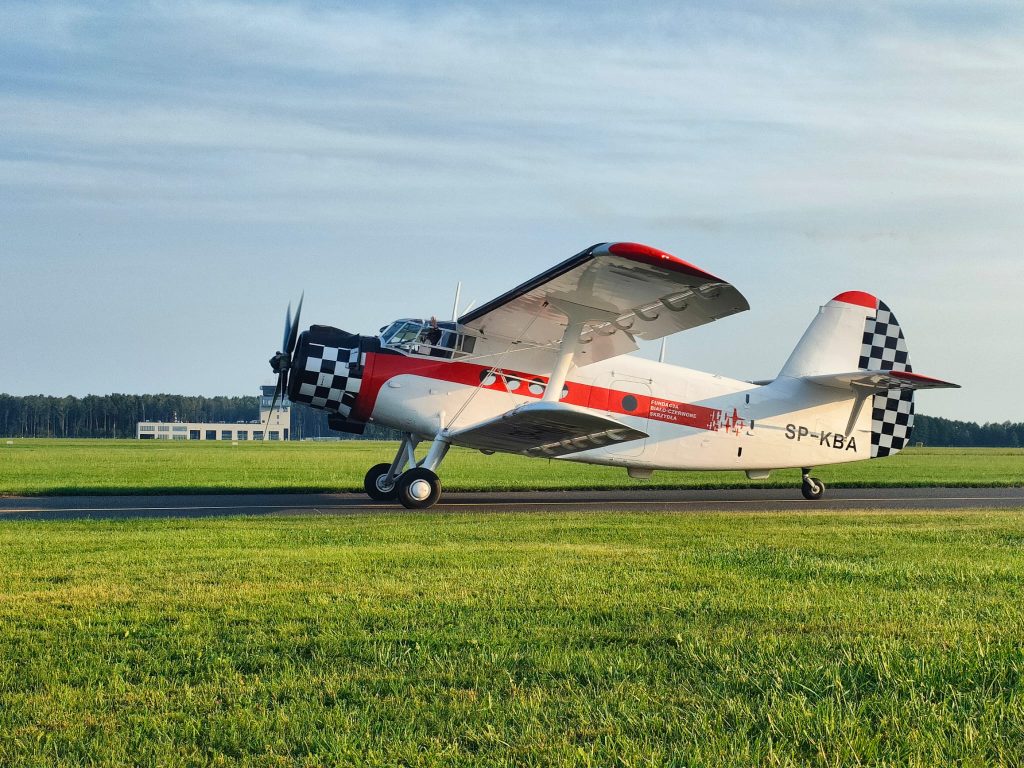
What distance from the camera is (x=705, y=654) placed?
4383 mm

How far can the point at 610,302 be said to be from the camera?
14.6m

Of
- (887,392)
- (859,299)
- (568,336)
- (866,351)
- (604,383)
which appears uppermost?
(859,299)

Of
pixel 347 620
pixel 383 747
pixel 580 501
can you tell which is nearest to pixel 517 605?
pixel 347 620

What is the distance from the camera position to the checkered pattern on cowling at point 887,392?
19250mm

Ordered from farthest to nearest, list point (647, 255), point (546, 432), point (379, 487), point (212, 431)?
point (212, 431) < point (379, 487) < point (546, 432) < point (647, 255)

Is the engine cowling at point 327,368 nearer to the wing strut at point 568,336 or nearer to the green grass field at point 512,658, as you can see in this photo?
the wing strut at point 568,336

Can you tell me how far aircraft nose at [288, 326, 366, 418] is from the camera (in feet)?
50.9

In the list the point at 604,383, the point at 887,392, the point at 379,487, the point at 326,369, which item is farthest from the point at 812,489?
the point at 326,369

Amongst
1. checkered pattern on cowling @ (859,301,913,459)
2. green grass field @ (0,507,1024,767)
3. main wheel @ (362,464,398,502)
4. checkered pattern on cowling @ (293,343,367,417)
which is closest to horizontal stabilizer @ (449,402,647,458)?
checkered pattern on cowling @ (293,343,367,417)

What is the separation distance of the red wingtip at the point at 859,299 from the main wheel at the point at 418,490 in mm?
10072

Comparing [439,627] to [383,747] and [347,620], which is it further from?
[383,747]

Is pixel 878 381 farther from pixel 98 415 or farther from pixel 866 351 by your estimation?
pixel 98 415

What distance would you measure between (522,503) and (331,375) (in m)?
4.38

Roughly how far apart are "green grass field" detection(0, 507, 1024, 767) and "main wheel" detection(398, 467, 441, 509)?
21.6ft
